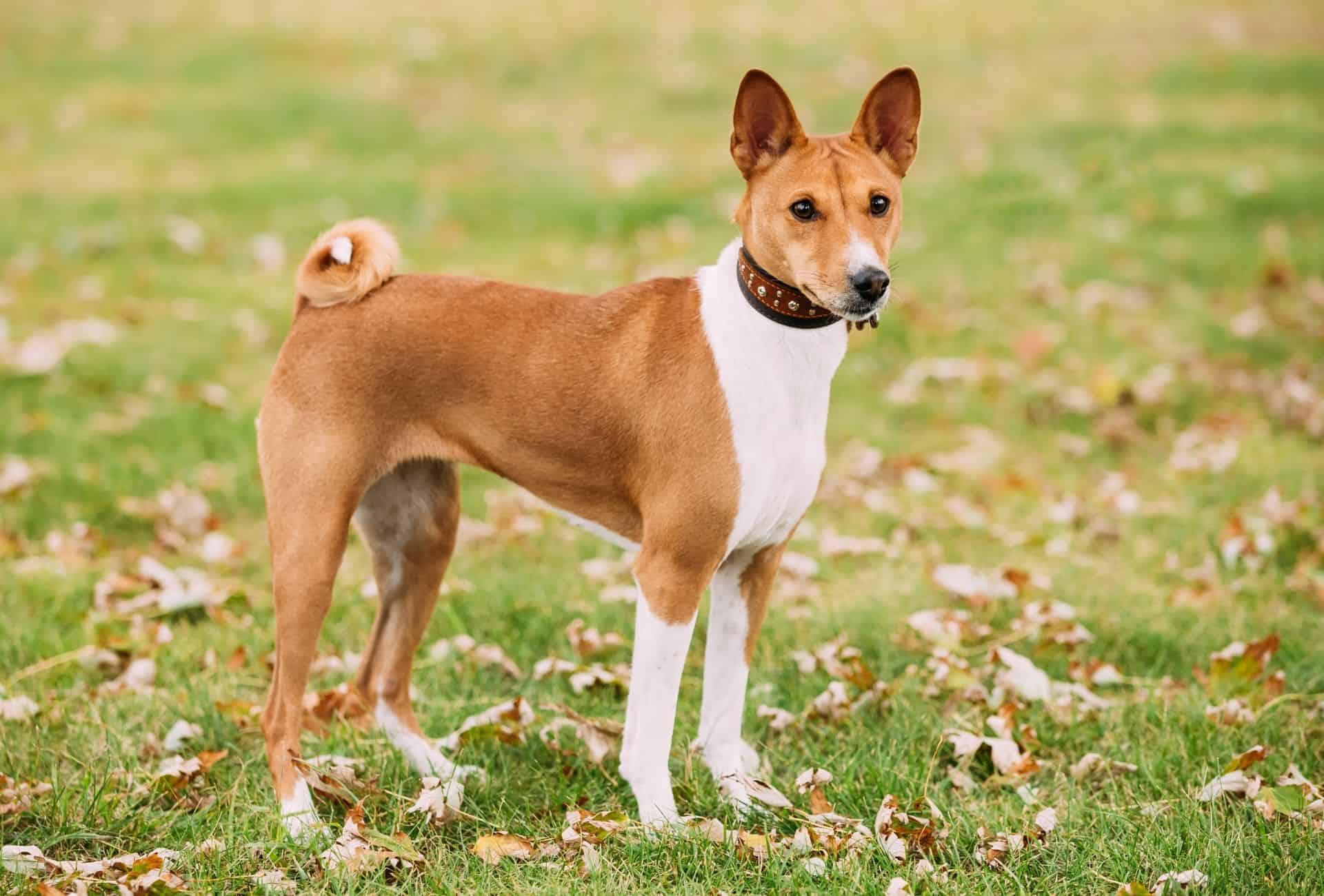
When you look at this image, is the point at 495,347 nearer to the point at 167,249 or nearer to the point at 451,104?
the point at 167,249

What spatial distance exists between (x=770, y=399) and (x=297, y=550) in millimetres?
1296

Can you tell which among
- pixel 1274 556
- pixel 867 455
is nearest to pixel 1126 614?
pixel 1274 556

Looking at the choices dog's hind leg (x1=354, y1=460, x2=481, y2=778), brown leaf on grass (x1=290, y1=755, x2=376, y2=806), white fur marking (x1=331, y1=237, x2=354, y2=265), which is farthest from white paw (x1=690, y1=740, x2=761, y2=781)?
white fur marking (x1=331, y1=237, x2=354, y2=265)

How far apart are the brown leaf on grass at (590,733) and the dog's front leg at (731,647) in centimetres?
27

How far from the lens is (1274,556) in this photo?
17.1 feet

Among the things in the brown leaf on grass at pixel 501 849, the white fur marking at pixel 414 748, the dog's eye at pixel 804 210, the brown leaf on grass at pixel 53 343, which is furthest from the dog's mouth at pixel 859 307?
the brown leaf on grass at pixel 53 343

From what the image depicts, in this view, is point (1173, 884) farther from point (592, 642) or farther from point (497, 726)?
point (592, 642)

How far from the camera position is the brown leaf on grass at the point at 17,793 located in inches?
134

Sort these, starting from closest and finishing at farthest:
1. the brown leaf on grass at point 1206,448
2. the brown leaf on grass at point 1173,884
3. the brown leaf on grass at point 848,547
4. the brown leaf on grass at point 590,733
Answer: the brown leaf on grass at point 1173,884
the brown leaf on grass at point 590,733
the brown leaf on grass at point 848,547
the brown leaf on grass at point 1206,448

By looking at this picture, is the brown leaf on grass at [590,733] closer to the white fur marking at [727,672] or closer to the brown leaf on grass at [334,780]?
the white fur marking at [727,672]

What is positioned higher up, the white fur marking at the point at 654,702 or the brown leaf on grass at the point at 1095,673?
the white fur marking at the point at 654,702

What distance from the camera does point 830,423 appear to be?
6922 millimetres

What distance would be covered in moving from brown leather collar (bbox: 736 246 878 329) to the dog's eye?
0.55ft

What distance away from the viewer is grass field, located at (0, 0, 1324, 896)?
3.57 m
